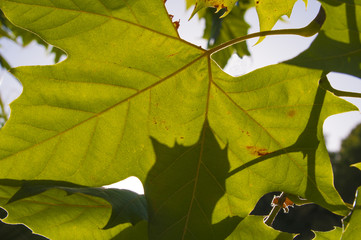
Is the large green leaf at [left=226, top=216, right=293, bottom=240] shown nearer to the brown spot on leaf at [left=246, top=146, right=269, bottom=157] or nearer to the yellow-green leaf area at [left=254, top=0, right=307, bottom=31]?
the brown spot on leaf at [left=246, top=146, right=269, bottom=157]

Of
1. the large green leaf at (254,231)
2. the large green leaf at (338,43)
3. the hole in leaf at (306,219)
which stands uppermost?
the large green leaf at (338,43)

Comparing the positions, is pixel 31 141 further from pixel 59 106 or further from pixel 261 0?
pixel 261 0

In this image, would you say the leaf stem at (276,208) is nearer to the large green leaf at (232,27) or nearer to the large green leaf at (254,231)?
the large green leaf at (254,231)

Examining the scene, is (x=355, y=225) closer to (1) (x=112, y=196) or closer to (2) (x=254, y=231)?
(2) (x=254, y=231)

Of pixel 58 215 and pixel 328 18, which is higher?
pixel 328 18

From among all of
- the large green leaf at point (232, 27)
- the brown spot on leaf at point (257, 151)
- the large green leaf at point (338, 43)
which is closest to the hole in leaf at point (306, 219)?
the large green leaf at point (232, 27)

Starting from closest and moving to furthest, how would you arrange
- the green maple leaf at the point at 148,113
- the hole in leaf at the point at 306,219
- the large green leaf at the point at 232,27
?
the green maple leaf at the point at 148,113 < the large green leaf at the point at 232,27 < the hole in leaf at the point at 306,219

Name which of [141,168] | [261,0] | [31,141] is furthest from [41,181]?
[261,0]
